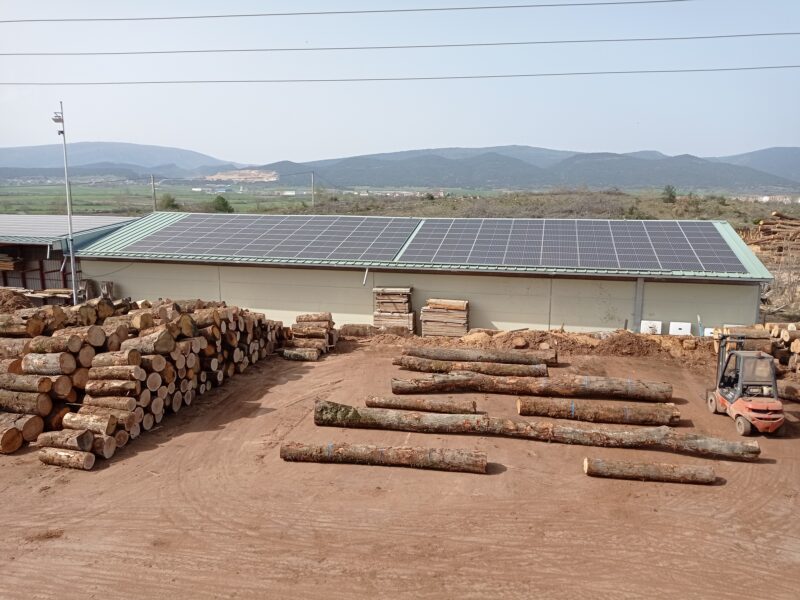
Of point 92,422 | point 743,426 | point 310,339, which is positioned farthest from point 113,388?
point 743,426

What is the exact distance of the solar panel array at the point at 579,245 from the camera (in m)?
19.0

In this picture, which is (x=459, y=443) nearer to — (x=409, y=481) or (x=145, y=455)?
(x=409, y=481)

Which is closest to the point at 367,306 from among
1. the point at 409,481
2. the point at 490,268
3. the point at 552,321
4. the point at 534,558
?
the point at 490,268

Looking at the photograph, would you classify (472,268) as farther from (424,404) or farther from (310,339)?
(424,404)

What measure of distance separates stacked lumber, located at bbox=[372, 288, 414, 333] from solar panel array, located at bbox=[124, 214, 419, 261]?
1.33 metres

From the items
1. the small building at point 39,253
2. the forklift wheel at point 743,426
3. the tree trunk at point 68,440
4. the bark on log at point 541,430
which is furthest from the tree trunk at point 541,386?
the small building at point 39,253

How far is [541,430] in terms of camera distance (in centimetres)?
1182

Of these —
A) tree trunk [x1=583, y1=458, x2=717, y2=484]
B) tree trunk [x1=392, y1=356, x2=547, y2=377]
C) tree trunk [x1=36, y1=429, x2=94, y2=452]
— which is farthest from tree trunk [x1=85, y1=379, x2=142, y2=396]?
tree trunk [x1=583, y1=458, x2=717, y2=484]

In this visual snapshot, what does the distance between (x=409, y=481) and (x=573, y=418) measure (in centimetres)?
449

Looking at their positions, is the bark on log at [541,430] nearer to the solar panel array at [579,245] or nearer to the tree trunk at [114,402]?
the tree trunk at [114,402]

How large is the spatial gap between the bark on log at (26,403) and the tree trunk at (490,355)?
905 centimetres

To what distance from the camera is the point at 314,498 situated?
979 centimetres

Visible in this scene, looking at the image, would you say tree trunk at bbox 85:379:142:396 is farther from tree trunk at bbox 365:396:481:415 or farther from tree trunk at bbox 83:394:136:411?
tree trunk at bbox 365:396:481:415

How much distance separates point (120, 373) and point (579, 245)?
15598 millimetres
